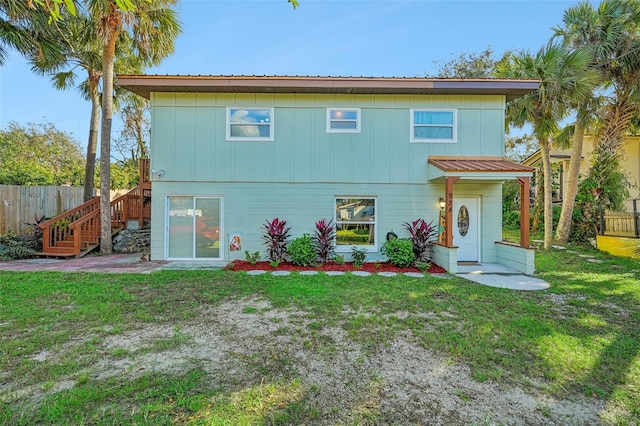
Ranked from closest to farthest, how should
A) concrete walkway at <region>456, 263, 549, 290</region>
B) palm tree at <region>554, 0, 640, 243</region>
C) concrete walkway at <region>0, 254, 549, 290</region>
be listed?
concrete walkway at <region>456, 263, 549, 290</region>, concrete walkway at <region>0, 254, 549, 290</region>, palm tree at <region>554, 0, 640, 243</region>

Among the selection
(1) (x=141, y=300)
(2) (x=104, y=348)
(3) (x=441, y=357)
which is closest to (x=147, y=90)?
(1) (x=141, y=300)

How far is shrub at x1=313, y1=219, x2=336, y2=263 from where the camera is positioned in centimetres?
854

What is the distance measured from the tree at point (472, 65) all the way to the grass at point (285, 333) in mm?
15983

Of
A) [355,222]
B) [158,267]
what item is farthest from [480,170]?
[158,267]

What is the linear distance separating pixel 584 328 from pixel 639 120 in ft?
41.8

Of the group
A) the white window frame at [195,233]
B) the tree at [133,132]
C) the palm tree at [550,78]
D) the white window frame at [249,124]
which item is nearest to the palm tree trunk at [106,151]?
the white window frame at [195,233]

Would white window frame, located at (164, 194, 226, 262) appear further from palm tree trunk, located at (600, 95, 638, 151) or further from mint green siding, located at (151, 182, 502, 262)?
palm tree trunk, located at (600, 95, 638, 151)

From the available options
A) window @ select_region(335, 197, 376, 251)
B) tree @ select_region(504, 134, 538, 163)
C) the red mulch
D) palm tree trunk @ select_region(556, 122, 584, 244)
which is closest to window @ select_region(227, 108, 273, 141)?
window @ select_region(335, 197, 376, 251)

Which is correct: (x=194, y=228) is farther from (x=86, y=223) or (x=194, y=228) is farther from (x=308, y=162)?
(x=308, y=162)

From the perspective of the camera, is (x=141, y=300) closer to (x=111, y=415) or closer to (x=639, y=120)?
(x=111, y=415)

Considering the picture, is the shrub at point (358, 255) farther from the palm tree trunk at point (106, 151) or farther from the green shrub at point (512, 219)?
the green shrub at point (512, 219)

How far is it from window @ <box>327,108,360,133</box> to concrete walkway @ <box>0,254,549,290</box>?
15.5ft

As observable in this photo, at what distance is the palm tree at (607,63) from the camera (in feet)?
32.0

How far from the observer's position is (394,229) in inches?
354
